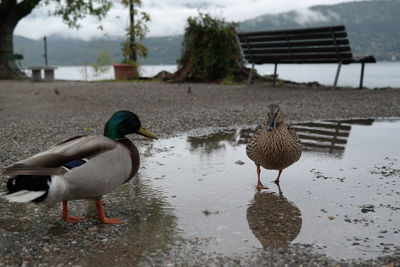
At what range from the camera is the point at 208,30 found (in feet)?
46.9

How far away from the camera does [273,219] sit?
307 cm

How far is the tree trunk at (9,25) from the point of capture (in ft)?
59.2

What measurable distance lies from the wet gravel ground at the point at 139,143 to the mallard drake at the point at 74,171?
25 centimetres

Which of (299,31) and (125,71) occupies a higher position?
(299,31)

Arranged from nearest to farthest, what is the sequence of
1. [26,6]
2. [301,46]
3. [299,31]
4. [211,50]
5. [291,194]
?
1. [291,194]
2. [299,31]
3. [301,46]
4. [211,50]
5. [26,6]

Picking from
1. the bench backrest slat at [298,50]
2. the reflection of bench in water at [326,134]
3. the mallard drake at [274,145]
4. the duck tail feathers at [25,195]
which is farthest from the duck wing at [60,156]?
the bench backrest slat at [298,50]

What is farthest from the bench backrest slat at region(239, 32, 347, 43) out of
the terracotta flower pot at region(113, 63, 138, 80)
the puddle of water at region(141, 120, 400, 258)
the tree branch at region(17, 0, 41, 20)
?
the tree branch at region(17, 0, 41, 20)

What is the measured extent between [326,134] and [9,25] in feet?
54.1

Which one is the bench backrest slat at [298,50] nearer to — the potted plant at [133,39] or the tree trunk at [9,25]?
the potted plant at [133,39]

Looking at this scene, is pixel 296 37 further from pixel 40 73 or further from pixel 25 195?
pixel 40 73

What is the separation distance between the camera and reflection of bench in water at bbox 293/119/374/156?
5.13m

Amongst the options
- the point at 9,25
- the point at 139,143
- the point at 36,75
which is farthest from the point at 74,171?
the point at 9,25

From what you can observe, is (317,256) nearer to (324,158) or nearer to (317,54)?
(324,158)

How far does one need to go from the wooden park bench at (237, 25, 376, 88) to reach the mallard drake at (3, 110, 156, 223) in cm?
881
